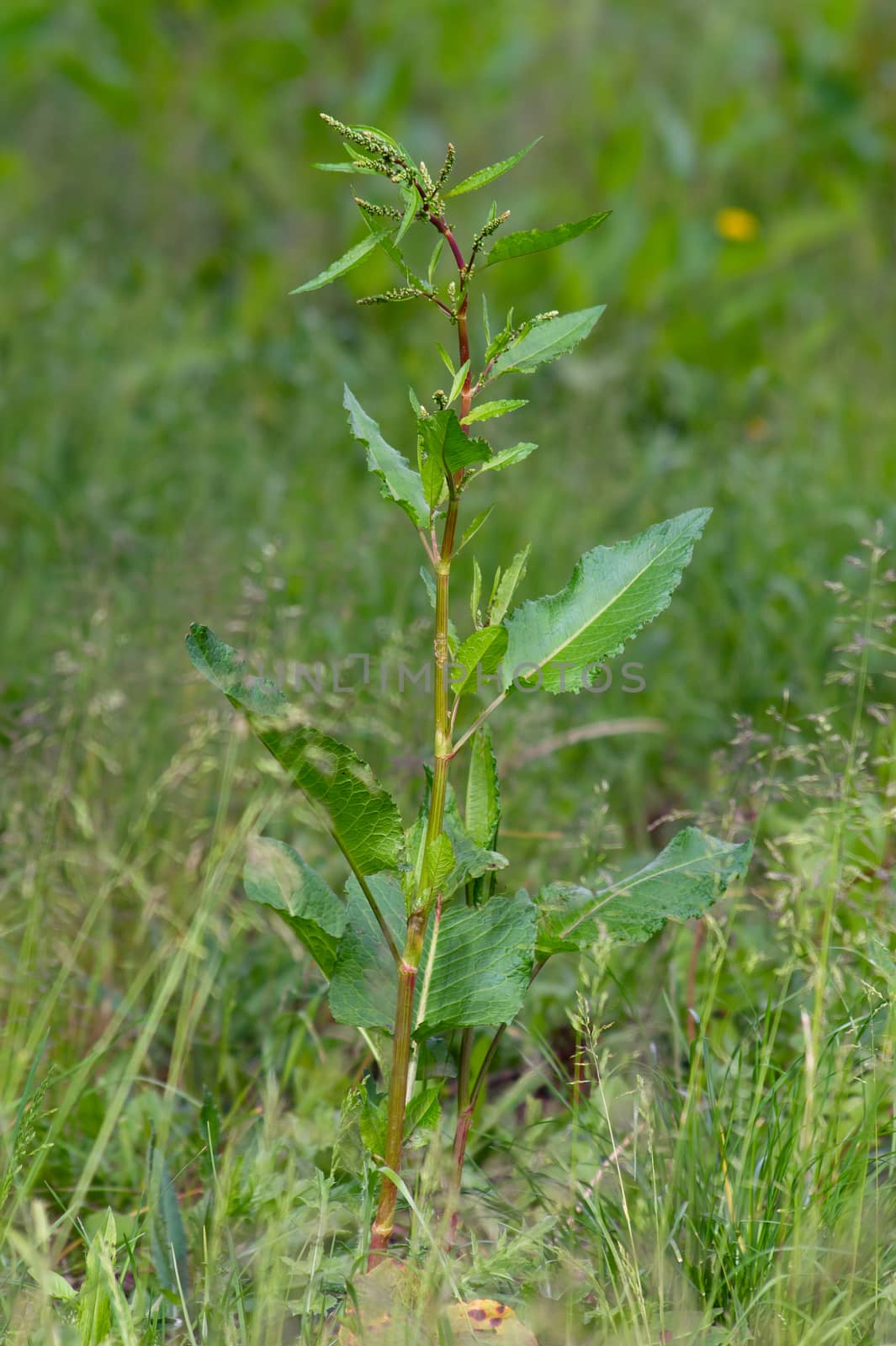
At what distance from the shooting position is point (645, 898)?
1.40m

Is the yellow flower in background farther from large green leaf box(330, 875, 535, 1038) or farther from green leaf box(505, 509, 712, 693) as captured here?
large green leaf box(330, 875, 535, 1038)

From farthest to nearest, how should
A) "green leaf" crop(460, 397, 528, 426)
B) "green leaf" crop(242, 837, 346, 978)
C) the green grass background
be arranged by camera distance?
the green grass background < "green leaf" crop(242, 837, 346, 978) < "green leaf" crop(460, 397, 528, 426)

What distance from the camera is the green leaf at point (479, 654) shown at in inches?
50.0

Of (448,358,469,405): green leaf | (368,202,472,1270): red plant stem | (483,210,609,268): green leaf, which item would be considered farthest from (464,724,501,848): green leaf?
(483,210,609,268): green leaf

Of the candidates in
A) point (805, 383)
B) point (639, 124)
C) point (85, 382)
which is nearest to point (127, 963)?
point (85, 382)

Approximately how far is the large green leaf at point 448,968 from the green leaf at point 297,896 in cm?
2

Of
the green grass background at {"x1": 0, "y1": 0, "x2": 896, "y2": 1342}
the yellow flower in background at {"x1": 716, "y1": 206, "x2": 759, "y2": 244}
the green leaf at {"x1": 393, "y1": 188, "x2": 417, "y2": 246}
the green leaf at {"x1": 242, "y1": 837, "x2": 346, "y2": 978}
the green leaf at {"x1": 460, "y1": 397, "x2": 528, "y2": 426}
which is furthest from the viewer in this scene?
the yellow flower in background at {"x1": 716, "y1": 206, "x2": 759, "y2": 244}

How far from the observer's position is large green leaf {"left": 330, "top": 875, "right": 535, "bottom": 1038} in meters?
1.33

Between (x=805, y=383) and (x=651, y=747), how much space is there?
6.62ft

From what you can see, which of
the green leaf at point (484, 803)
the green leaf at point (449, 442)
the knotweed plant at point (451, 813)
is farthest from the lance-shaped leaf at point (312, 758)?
the green leaf at point (449, 442)

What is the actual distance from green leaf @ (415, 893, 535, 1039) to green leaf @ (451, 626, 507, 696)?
22 centimetres

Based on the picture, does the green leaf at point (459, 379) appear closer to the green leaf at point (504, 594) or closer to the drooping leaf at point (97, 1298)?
the green leaf at point (504, 594)

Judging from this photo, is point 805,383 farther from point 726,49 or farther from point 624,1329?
point 624,1329

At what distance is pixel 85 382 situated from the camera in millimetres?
3928
